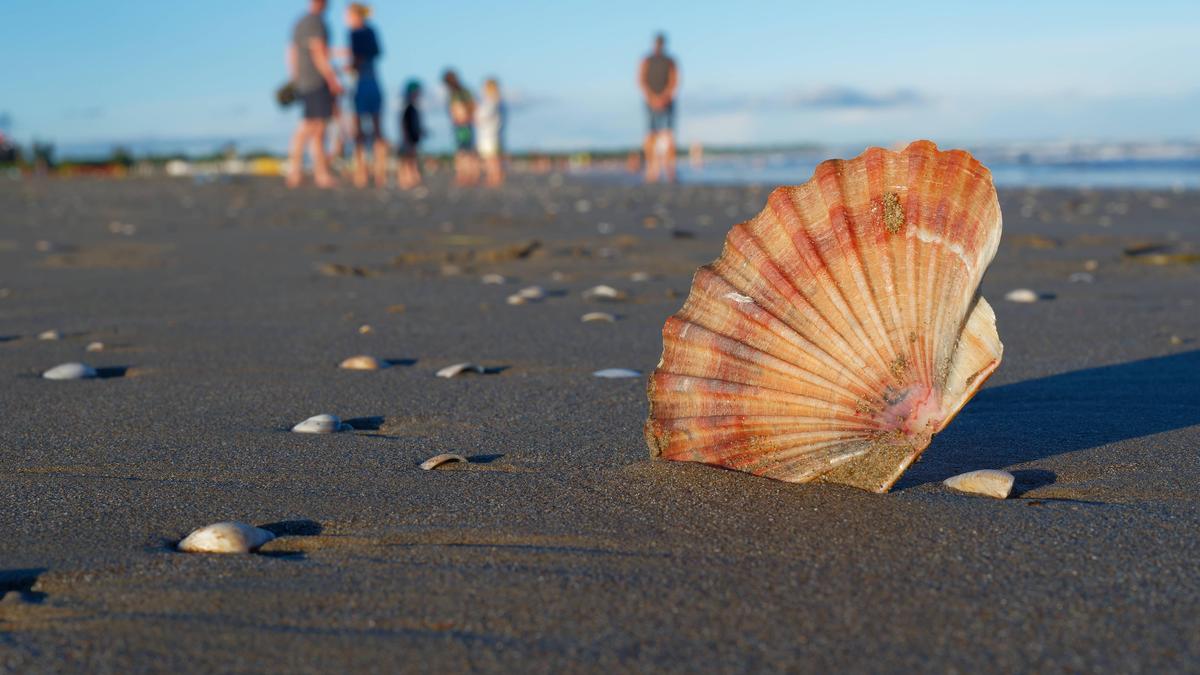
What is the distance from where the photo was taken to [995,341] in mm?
2014

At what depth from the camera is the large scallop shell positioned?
202 cm

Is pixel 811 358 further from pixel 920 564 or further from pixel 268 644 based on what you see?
pixel 268 644

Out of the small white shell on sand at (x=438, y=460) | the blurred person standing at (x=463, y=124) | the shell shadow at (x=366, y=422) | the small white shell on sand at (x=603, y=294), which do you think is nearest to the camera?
the small white shell on sand at (x=438, y=460)

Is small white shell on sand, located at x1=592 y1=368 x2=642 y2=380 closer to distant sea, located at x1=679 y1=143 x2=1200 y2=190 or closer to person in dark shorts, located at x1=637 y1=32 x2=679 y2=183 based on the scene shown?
distant sea, located at x1=679 y1=143 x2=1200 y2=190

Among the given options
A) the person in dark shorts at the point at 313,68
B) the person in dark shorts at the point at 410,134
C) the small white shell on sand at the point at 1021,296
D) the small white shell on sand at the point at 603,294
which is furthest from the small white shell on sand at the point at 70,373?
the person in dark shorts at the point at 410,134

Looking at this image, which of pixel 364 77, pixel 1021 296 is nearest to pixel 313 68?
pixel 364 77

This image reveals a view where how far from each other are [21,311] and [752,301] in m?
3.70

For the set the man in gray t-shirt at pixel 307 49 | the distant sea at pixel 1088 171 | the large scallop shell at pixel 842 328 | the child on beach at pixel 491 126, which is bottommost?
the distant sea at pixel 1088 171

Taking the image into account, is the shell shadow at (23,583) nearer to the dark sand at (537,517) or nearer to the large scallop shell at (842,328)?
the dark sand at (537,517)

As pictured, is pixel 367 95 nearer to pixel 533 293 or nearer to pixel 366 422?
pixel 533 293

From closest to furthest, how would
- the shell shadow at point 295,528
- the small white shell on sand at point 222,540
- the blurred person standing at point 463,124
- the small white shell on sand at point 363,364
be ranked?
1. the small white shell on sand at point 222,540
2. the shell shadow at point 295,528
3. the small white shell on sand at point 363,364
4. the blurred person standing at point 463,124

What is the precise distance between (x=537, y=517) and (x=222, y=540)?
510 mm

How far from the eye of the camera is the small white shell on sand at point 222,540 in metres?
1.72

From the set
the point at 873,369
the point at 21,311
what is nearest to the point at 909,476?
the point at 873,369
